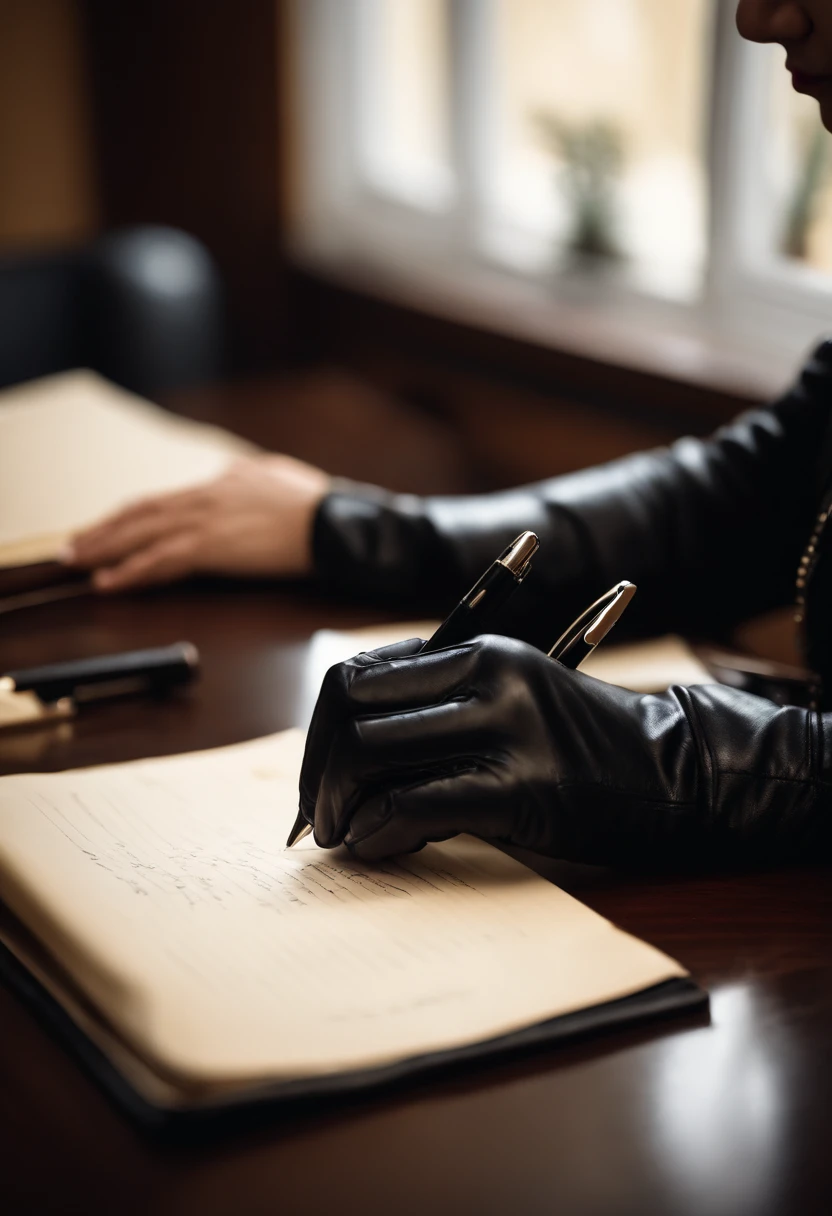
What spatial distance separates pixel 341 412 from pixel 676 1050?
1.23 m

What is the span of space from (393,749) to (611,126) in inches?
67.6

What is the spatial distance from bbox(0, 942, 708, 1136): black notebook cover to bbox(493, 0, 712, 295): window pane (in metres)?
1.56

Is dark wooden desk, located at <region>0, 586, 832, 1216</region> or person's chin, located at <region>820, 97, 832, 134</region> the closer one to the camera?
dark wooden desk, located at <region>0, 586, 832, 1216</region>

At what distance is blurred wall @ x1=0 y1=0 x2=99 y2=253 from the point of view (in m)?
3.04

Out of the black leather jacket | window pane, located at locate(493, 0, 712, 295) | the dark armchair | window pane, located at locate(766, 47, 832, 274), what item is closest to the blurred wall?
the dark armchair

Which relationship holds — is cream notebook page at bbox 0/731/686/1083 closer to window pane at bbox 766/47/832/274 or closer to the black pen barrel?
the black pen barrel

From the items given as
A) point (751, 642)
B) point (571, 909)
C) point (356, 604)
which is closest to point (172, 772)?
point (571, 909)

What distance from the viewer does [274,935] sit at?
690mm

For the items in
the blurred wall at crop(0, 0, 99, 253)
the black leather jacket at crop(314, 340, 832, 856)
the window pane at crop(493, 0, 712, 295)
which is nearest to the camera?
the black leather jacket at crop(314, 340, 832, 856)

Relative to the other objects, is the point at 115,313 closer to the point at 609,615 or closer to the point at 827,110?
the point at 827,110

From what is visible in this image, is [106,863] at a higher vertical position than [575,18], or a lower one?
lower

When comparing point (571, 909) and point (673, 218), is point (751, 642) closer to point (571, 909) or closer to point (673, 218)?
point (673, 218)

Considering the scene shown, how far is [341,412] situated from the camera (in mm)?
1768

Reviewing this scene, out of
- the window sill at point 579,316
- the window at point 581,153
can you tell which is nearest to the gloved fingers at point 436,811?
the window sill at point 579,316
